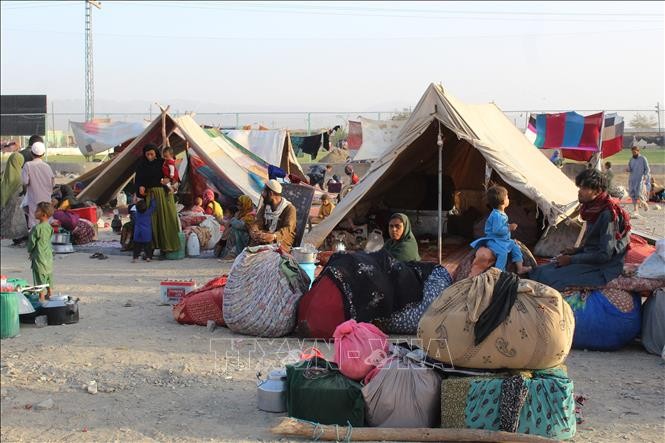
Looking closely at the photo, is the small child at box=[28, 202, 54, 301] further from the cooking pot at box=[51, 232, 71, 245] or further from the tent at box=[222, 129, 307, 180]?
the tent at box=[222, 129, 307, 180]

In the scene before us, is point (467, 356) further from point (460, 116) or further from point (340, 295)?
point (460, 116)

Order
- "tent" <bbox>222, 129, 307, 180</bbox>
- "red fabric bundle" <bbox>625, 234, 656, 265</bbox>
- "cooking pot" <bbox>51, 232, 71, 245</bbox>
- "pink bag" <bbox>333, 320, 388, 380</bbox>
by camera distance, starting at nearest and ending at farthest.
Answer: "pink bag" <bbox>333, 320, 388, 380</bbox>
"red fabric bundle" <bbox>625, 234, 656, 265</bbox>
"cooking pot" <bbox>51, 232, 71, 245</bbox>
"tent" <bbox>222, 129, 307, 180</bbox>

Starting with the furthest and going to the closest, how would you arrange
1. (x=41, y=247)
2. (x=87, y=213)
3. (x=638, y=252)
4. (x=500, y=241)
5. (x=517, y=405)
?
(x=87, y=213) → (x=638, y=252) → (x=41, y=247) → (x=500, y=241) → (x=517, y=405)

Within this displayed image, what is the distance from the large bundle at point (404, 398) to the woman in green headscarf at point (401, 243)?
2.44m

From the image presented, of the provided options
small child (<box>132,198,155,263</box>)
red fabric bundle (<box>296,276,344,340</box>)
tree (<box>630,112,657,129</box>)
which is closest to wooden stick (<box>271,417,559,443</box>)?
red fabric bundle (<box>296,276,344,340</box>)

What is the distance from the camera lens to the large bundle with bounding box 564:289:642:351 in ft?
19.3

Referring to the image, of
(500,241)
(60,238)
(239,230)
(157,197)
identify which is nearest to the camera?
(500,241)

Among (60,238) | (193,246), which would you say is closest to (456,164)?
(193,246)

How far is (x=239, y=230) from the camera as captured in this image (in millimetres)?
10258

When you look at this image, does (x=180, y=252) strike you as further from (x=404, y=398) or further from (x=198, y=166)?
(x=404, y=398)

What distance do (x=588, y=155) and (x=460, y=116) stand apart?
12.5 metres

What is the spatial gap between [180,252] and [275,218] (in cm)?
268

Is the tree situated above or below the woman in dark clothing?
above

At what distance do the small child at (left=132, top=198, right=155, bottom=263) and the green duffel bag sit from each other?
6.04 metres
